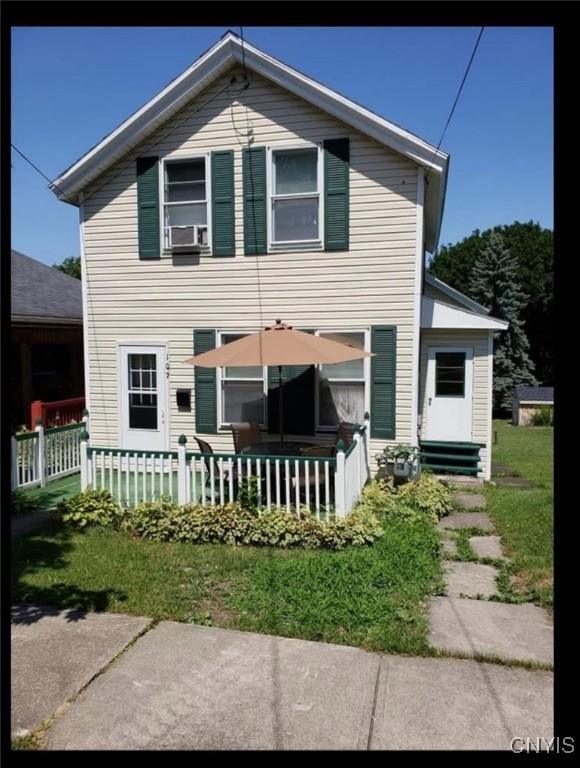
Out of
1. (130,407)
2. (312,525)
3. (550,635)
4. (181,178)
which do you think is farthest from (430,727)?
(181,178)

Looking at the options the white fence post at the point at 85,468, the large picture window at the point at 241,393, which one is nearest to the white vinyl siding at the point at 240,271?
the large picture window at the point at 241,393

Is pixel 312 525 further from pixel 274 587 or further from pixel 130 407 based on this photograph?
pixel 130 407

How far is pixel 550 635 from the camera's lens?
4133mm

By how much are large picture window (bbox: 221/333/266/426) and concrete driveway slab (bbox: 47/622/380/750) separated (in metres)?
5.11

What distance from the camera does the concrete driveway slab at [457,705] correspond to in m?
2.92

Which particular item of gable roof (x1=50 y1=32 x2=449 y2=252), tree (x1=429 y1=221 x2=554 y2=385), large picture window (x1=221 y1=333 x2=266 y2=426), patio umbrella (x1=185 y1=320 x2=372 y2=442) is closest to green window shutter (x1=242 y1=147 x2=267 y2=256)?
gable roof (x1=50 y1=32 x2=449 y2=252)

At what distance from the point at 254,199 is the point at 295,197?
2.15 feet

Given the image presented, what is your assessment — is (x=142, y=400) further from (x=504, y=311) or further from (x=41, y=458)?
(x=504, y=311)

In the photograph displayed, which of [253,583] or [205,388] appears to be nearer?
[253,583]

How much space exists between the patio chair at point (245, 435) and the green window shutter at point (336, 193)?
3029 millimetres

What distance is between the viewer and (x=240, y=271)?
8961 millimetres

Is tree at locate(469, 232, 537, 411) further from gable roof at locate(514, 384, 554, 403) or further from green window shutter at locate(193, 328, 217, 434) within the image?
green window shutter at locate(193, 328, 217, 434)

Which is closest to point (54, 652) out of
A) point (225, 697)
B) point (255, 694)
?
point (225, 697)

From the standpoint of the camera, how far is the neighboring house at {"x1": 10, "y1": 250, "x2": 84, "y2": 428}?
1210 cm
